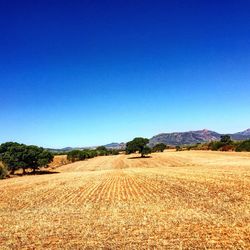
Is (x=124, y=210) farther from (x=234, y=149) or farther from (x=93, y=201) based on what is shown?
(x=234, y=149)

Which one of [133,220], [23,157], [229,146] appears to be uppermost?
[229,146]

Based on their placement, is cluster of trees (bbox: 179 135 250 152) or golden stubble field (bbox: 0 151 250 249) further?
cluster of trees (bbox: 179 135 250 152)

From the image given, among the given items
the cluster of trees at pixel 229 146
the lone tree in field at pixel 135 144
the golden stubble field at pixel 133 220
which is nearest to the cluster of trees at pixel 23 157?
the lone tree in field at pixel 135 144

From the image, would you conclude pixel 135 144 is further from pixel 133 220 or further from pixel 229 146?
pixel 133 220

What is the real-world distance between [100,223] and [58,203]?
1179 cm

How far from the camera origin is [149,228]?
66.2 ft

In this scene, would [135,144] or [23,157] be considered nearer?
[23,157]

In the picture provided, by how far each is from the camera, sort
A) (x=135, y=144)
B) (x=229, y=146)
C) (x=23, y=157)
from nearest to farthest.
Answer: (x=23, y=157) < (x=135, y=144) < (x=229, y=146)

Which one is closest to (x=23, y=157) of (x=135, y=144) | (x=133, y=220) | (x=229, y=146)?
(x=135, y=144)

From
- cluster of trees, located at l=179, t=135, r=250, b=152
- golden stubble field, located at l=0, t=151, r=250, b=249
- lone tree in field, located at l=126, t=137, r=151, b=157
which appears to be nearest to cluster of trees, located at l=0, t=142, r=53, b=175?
lone tree in field, located at l=126, t=137, r=151, b=157

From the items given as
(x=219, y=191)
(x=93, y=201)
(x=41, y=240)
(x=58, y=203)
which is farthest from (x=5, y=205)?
(x=219, y=191)

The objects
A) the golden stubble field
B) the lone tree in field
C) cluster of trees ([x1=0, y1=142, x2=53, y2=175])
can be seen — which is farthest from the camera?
the lone tree in field

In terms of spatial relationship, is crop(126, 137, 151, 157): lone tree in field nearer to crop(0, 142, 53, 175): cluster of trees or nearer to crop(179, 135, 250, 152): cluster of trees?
crop(179, 135, 250, 152): cluster of trees

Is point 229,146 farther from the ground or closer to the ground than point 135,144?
closer to the ground
